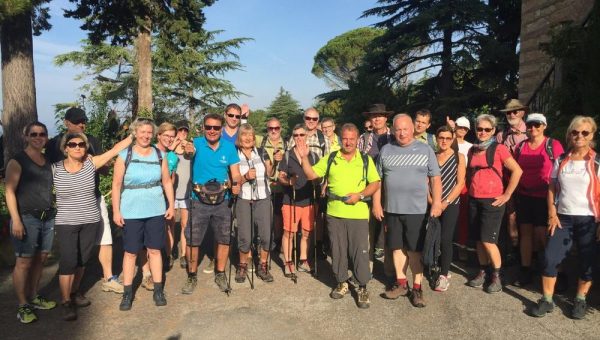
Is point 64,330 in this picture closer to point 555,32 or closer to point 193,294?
point 193,294

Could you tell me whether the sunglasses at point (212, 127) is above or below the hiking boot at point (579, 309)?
above

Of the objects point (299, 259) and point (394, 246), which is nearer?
point (394, 246)

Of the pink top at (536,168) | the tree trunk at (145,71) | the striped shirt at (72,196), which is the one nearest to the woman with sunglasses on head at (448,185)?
the pink top at (536,168)

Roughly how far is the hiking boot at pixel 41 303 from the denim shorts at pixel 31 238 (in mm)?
545

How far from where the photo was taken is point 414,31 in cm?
1708

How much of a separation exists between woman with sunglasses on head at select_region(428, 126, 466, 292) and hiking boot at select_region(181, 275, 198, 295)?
2.68m

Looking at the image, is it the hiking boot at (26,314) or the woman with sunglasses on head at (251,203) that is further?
the woman with sunglasses on head at (251,203)

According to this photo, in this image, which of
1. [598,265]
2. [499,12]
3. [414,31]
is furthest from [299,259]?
[499,12]

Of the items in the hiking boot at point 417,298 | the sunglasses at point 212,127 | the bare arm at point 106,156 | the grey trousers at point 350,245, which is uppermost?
the sunglasses at point 212,127

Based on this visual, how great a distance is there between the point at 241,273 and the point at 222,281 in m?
0.29

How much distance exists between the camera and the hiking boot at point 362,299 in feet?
13.9

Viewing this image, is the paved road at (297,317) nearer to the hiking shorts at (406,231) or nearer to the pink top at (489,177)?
the hiking shorts at (406,231)

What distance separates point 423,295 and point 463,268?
3.65 ft

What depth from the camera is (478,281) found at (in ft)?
15.5
